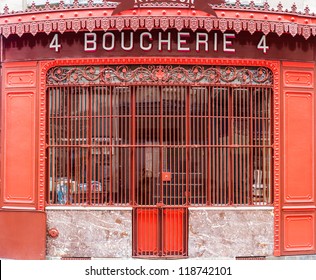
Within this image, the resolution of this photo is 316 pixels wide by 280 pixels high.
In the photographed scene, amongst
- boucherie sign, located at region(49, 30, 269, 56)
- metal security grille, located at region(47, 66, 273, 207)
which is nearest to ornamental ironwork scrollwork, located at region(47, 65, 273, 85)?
metal security grille, located at region(47, 66, 273, 207)

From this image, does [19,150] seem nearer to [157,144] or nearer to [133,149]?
[133,149]

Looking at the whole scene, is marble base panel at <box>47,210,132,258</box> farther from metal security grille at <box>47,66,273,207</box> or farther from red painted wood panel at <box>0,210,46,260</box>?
red painted wood panel at <box>0,210,46,260</box>

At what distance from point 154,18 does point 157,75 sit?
3.64 feet

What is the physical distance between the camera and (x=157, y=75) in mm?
8664

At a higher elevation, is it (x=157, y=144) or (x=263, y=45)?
(x=263, y=45)

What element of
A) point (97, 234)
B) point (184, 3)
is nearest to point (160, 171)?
point (97, 234)

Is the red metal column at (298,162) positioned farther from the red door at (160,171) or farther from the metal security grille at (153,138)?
the red door at (160,171)

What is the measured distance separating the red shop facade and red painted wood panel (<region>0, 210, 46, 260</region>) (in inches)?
0.9

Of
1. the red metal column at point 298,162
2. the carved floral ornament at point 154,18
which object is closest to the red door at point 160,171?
the carved floral ornament at point 154,18

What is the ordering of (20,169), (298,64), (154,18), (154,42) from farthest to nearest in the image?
(298,64) → (20,169) → (154,42) → (154,18)

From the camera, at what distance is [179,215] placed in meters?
8.64

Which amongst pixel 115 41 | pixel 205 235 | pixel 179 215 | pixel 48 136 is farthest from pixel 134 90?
pixel 205 235

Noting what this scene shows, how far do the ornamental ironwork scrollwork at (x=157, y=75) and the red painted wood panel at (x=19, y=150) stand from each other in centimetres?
76

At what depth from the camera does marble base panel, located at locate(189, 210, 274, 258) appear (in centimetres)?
859
